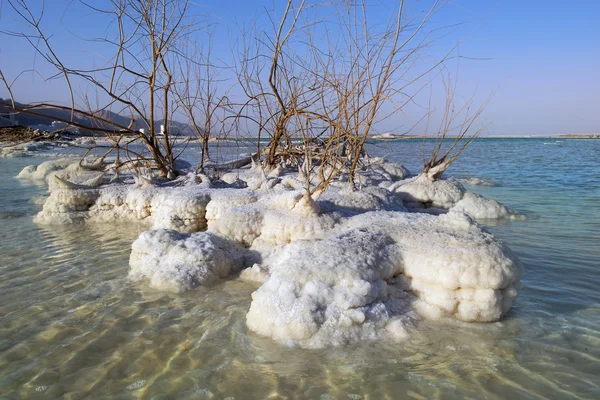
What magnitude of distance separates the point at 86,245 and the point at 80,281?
1.09 m

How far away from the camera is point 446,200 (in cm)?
554

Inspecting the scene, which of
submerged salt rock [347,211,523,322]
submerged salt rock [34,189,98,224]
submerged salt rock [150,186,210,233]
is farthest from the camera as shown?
submerged salt rock [34,189,98,224]

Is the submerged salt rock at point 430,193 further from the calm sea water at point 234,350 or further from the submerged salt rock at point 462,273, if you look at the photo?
the submerged salt rock at point 462,273

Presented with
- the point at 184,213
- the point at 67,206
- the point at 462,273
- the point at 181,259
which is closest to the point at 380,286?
the point at 462,273

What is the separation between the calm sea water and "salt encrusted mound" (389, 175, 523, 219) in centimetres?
219

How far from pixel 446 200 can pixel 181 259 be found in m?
3.79

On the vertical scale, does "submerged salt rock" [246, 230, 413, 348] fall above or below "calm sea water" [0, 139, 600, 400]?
above

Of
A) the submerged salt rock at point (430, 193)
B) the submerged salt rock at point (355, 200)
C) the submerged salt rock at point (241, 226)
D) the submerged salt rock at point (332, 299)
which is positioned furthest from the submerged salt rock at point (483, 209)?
the submerged salt rock at point (332, 299)

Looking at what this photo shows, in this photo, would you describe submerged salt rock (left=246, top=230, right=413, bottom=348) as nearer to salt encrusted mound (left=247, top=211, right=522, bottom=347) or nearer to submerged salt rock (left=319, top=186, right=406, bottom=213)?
salt encrusted mound (left=247, top=211, right=522, bottom=347)

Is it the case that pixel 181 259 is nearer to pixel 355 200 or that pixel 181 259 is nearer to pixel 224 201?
pixel 224 201

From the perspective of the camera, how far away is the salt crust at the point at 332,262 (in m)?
2.18

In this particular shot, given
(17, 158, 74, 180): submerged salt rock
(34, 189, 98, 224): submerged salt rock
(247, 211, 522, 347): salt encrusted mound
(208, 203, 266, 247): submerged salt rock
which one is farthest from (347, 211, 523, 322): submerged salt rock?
(17, 158, 74, 180): submerged salt rock

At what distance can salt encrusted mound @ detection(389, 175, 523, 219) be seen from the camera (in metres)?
5.51

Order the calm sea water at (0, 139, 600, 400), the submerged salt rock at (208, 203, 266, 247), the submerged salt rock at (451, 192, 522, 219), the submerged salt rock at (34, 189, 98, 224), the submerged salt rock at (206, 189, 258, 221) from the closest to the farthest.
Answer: the calm sea water at (0, 139, 600, 400), the submerged salt rock at (208, 203, 266, 247), the submerged salt rock at (206, 189, 258, 221), the submerged salt rock at (34, 189, 98, 224), the submerged salt rock at (451, 192, 522, 219)
